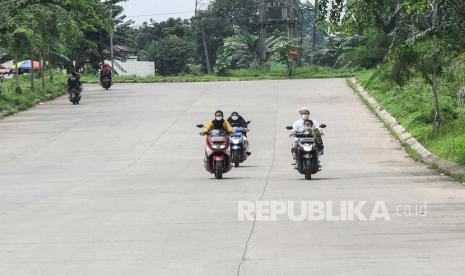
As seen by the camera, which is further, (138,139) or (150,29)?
(150,29)

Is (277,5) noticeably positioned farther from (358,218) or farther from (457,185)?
(358,218)

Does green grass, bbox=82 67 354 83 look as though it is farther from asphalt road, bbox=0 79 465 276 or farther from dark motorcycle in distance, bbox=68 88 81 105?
asphalt road, bbox=0 79 465 276

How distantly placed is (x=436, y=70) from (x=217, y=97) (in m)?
20.8

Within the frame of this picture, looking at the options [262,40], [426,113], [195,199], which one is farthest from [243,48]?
[195,199]

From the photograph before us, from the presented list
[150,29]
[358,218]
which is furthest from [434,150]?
[150,29]

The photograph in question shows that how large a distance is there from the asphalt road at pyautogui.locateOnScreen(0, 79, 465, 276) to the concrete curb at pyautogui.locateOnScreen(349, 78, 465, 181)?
46 centimetres

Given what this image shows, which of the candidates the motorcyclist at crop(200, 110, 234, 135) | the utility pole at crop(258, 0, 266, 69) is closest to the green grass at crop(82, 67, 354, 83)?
the utility pole at crop(258, 0, 266, 69)

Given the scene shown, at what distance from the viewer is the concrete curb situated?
74.1 ft

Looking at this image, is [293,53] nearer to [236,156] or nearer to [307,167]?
[236,156]

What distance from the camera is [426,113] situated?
112 feet

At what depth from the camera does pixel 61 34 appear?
45.1m

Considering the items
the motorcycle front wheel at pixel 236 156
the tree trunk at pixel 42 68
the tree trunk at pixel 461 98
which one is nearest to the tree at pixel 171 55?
the tree trunk at pixel 42 68

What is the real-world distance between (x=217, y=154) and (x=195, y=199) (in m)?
5.47

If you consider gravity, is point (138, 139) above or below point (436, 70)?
below
